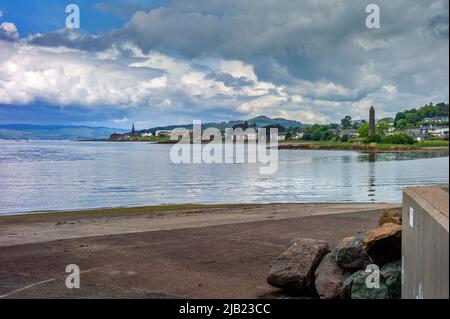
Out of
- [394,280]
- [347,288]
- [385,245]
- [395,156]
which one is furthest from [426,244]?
[395,156]

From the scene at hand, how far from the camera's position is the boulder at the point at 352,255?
807 cm

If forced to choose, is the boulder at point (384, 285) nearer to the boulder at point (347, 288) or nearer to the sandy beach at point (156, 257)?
the boulder at point (347, 288)

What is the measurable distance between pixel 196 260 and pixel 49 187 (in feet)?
113

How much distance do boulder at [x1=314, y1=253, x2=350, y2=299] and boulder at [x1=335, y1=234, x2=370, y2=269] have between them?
0.13 metres

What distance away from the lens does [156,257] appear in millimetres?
11492

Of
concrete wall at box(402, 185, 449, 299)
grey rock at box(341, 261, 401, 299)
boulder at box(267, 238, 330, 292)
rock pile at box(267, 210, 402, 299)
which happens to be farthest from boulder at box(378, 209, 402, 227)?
concrete wall at box(402, 185, 449, 299)

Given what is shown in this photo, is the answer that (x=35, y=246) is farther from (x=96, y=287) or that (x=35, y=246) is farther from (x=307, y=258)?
(x=307, y=258)

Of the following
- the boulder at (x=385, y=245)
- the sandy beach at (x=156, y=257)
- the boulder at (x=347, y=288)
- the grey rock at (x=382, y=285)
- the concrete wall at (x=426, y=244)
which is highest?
the concrete wall at (x=426, y=244)

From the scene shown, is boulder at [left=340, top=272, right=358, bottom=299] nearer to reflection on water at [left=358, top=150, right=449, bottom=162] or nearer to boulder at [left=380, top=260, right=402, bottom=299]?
boulder at [left=380, top=260, right=402, bottom=299]

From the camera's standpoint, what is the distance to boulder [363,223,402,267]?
738cm

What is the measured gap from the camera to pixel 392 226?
758 cm

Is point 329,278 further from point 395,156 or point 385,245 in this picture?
point 395,156

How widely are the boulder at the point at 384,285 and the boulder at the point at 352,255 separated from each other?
2.06ft

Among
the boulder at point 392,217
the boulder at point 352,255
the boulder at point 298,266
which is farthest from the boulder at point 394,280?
the boulder at point 392,217
